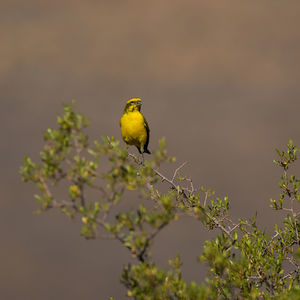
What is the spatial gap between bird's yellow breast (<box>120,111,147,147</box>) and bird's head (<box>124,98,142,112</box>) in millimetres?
138

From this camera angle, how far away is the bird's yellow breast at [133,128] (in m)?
13.6

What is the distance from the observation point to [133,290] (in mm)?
5938

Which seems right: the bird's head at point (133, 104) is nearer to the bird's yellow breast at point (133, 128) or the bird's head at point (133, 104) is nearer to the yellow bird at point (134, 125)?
the yellow bird at point (134, 125)

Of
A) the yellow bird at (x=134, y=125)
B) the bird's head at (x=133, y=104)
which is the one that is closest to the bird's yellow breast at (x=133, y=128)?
the yellow bird at (x=134, y=125)

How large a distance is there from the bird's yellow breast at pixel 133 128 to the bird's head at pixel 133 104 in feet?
0.45

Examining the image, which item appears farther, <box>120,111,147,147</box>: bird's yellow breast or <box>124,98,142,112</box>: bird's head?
<box>124,98,142,112</box>: bird's head

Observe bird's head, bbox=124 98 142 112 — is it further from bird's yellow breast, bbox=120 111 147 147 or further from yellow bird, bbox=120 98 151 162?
bird's yellow breast, bbox=120 111 147 147

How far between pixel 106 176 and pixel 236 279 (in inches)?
122

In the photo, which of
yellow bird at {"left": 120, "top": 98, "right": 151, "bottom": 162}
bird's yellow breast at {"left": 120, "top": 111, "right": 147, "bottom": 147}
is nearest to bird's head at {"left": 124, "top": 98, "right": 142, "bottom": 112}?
yellow bird at {"left": 120, "top": 98, "right": 151, "bottom": 162}

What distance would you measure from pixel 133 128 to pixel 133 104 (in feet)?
2.54

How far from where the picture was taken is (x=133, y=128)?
13.5 metres

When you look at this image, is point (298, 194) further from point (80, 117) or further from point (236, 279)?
point (80, 117)

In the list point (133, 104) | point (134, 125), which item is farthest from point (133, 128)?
point (133, 104)

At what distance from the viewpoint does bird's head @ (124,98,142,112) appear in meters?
13.8
